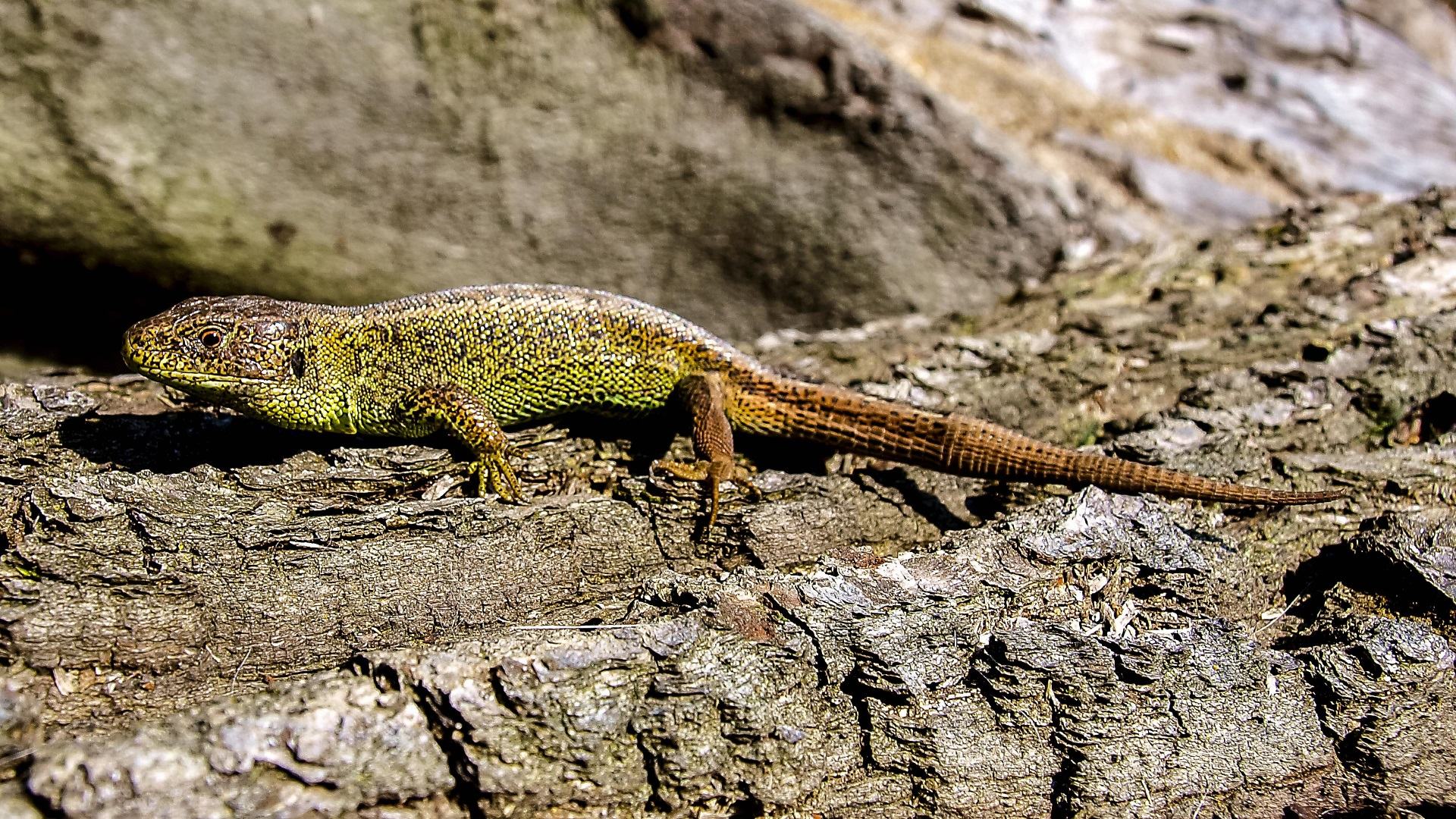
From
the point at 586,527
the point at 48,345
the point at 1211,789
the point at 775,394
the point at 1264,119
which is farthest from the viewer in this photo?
the point at 1264,119

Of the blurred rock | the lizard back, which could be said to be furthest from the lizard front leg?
the blurred rock

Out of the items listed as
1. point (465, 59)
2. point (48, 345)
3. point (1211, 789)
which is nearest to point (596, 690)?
point (1211, 789)

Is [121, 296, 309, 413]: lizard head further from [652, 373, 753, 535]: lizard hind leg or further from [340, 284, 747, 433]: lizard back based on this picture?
[652, 373, 753, 535]: lizard hind leg

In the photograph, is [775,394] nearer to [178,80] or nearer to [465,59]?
[465,59]

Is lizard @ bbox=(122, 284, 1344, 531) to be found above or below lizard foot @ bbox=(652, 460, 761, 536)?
above

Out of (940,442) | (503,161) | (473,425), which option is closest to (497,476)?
(473,425)

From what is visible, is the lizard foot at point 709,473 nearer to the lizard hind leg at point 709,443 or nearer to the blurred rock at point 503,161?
the lizard hind leg at point 709,443

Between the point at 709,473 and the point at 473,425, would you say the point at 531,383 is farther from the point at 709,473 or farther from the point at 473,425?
the point at 709,473

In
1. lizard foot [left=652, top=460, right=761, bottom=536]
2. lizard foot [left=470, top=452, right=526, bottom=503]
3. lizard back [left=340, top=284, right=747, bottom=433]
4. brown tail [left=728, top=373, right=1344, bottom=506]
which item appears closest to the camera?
lizard foot [left=470, top=452, right=526, bottom=503]
